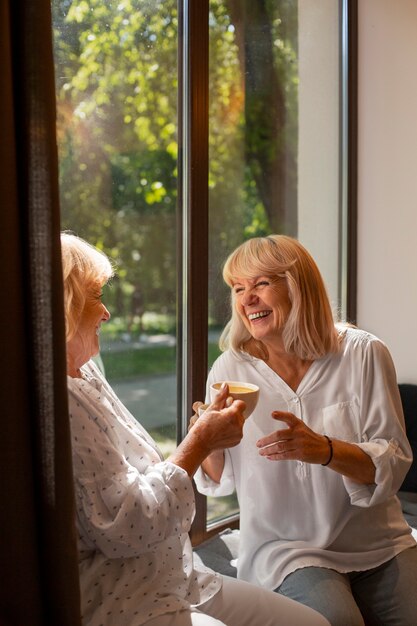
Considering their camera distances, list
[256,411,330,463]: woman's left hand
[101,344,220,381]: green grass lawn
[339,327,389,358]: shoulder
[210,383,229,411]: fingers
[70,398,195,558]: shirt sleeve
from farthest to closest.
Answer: [101,344,220,381]: green grass lawn, [339,327,389,358]: shoulder, [256,411,330,463]: woman's left hand, [210,383,229,411]: fingers, [70,398,195,558]: shirt sleeve

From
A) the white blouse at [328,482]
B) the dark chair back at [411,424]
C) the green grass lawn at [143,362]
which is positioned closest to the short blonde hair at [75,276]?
the white blouse at [328,482]

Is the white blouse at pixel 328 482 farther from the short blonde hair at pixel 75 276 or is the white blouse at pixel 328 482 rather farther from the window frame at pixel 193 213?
the short blonde hair at pixel 75 276

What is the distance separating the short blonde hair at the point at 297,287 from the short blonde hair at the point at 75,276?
57 centimetres

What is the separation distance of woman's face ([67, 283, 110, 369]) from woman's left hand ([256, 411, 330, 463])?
1.45ft

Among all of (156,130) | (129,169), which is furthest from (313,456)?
(156,130)

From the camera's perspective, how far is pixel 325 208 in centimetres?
313

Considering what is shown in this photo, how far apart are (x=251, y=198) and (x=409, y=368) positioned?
1.01 m

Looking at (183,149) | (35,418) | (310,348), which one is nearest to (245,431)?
(310,348)

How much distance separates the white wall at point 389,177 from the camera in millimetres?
2945

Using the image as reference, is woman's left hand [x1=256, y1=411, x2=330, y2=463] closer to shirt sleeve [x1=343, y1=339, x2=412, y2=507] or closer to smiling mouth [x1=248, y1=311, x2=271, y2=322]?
shirt sleeve [x1=343, y1=339, x2=412, y2=507]

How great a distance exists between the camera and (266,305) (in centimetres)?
185

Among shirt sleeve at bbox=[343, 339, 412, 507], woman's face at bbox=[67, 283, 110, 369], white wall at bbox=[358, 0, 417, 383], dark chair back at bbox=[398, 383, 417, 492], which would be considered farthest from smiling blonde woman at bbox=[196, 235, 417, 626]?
white wall at bbox=[358, 0, 417, 383]

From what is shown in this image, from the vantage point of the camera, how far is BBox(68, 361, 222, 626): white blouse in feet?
4.04

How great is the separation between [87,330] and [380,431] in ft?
2.67
